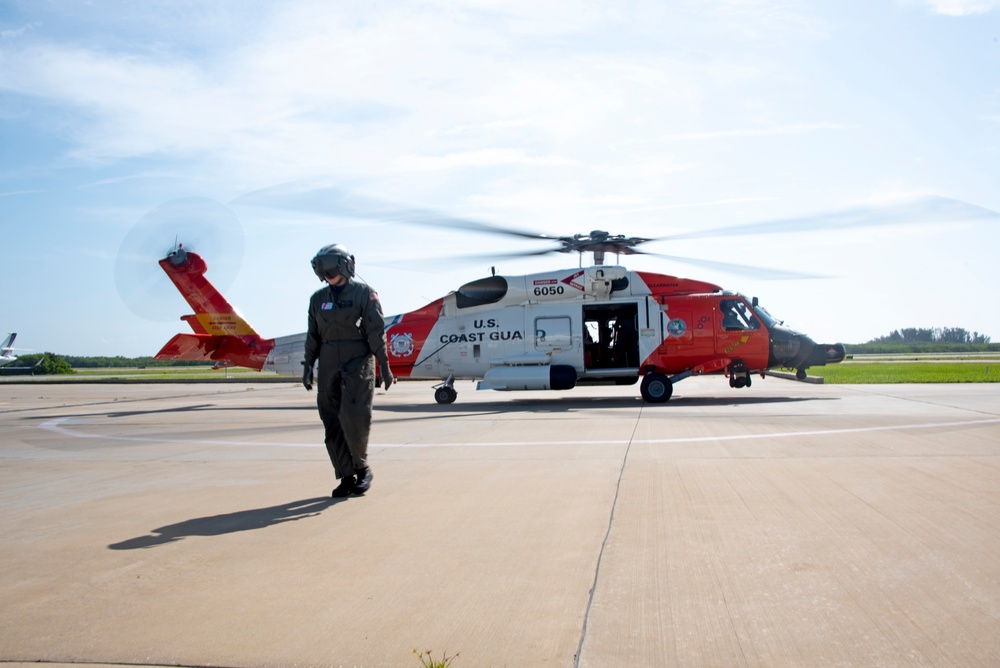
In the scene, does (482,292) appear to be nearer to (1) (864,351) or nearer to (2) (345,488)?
(2) (345,488)

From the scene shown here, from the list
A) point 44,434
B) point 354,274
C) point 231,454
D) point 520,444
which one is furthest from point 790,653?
point 44,434

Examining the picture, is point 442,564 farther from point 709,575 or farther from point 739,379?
point 739,379

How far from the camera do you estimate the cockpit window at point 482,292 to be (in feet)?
55.3

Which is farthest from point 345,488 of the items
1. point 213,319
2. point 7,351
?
point 7,351

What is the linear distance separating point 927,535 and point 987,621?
1193 mm

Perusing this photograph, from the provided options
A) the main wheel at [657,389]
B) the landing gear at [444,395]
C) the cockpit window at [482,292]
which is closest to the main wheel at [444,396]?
the landing gear at [444,395]

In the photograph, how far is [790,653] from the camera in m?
2.40

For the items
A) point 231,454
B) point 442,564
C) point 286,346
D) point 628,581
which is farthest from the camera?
point 286,346

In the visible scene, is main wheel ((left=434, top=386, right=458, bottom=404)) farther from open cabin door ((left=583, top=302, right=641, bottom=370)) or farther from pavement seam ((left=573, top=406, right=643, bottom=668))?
pavement seam ((left=573, top=406, right=643, bottom=668))

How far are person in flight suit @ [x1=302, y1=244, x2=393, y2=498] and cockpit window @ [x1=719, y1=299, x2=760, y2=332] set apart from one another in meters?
12.1

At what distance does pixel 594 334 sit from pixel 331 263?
11710mm

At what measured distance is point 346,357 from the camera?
5473mm

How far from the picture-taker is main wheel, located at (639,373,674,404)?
15430mm

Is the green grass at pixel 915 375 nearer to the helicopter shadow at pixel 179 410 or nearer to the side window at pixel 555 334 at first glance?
the side window at pixel 555 334
